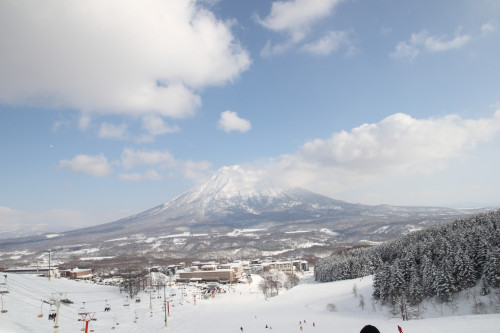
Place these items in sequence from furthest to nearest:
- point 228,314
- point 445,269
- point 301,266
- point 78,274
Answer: point 301,266, point 78,274, point 228,314, point 445,269

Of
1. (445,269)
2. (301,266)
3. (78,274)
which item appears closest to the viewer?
(445,269)

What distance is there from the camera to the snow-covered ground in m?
32.9

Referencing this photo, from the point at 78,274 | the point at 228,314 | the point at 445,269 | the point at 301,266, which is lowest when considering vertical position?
the point at 301,266

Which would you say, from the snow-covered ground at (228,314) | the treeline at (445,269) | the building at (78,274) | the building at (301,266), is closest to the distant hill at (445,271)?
the treeline at (445,269)

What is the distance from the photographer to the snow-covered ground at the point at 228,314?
108 ft

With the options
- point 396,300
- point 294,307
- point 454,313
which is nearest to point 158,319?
point 294,307

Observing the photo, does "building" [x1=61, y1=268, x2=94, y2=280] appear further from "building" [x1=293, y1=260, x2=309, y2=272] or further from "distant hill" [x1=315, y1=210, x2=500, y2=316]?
"distant hill" [x1=315, y1=210, x2=500, y2=316]

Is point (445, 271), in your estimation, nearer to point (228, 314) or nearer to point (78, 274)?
point (228, 314)

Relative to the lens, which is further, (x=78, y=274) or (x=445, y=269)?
(x=78, y=274)

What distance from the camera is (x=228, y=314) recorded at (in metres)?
55.9

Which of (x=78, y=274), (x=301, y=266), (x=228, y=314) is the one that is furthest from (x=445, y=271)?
(x=301, y=266)

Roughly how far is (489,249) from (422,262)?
35.1ft

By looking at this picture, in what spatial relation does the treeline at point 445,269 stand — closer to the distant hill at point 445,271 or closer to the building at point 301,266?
the distant hill at point 445,271

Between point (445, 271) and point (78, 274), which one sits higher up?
point (445, 271)
